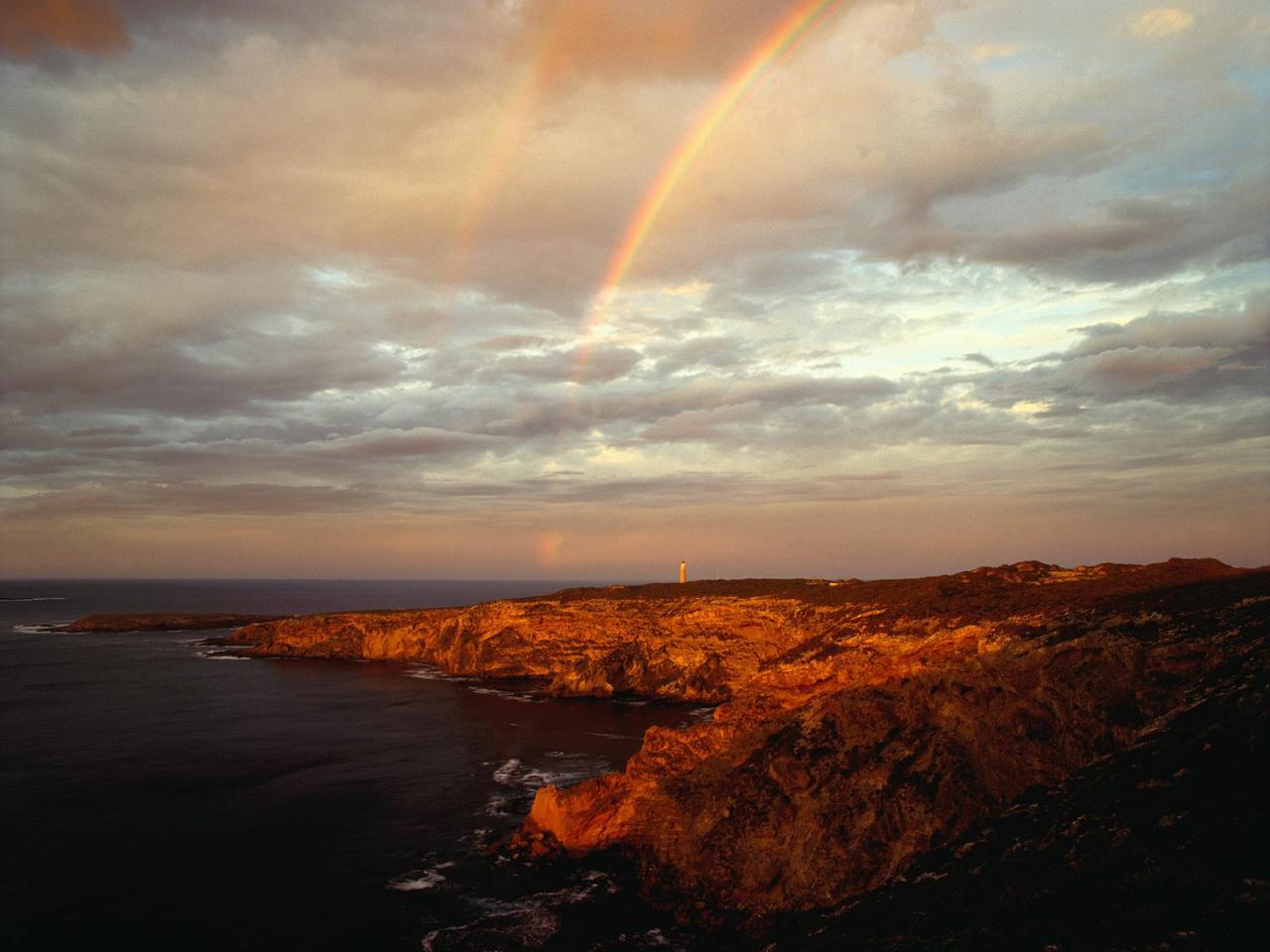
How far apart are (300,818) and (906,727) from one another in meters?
30.3

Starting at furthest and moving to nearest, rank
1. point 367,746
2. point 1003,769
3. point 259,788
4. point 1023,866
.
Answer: point 367,746
point 259,788
point 1003,769
point 1023,866

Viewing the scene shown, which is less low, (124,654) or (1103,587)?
(1103,587)

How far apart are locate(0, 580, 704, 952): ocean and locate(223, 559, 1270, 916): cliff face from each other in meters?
3.03

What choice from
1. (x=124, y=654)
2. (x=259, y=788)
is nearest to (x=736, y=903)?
(x=259, y=788)

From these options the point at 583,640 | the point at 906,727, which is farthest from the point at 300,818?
the point at 583,640

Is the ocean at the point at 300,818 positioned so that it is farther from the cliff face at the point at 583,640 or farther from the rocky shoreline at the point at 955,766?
the cliff face at the point at 583,640

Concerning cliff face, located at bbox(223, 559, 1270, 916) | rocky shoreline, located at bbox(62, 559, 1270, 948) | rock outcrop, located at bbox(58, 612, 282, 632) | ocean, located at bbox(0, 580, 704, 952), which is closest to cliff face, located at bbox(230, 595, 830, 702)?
ocean, located at bbox(0, 580, 704, 952)

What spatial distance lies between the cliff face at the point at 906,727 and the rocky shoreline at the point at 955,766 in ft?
0.24

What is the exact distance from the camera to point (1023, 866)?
1430 centimetres

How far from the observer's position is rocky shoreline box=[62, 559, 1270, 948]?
45.4 feet

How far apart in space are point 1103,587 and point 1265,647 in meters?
12.8

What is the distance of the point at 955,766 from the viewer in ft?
78.3

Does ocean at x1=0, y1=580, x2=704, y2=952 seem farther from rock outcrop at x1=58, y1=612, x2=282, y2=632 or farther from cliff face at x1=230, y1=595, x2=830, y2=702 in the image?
rock outcrop at x1=58, y1=612, x2=282, y2=632

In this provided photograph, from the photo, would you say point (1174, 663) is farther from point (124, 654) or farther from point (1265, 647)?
point (124, 654)
